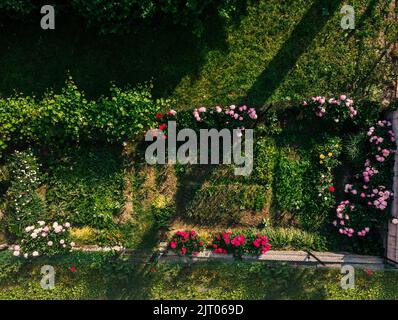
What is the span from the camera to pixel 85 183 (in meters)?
9.44

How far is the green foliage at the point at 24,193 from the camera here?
9.14 metres

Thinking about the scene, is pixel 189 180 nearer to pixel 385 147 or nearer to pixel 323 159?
pixel 323 159

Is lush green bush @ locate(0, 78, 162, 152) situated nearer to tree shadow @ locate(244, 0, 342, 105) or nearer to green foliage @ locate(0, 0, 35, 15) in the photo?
green foliage @ locate(0, 0, 35, 15)

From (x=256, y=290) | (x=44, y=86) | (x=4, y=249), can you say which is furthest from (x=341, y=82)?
(x=4, y=249)

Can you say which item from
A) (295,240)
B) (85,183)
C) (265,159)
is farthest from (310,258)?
(85,183)

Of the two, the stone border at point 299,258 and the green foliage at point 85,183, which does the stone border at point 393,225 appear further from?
the green foliage at point 85,183

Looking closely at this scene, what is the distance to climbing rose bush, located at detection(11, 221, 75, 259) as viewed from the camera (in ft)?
29.7

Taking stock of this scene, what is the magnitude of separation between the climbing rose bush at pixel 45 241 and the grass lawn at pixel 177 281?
1.48 ft

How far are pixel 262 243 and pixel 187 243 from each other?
1939 millimetres

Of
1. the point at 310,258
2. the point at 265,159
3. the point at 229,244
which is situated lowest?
the point at 310,258

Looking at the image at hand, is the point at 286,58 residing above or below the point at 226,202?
above

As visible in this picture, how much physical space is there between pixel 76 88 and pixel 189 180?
12.4 feet

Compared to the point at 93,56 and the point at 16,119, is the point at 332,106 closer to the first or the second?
the point at 93,56

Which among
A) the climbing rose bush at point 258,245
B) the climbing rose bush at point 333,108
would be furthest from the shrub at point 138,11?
the climbing rose bush at point 258,245
